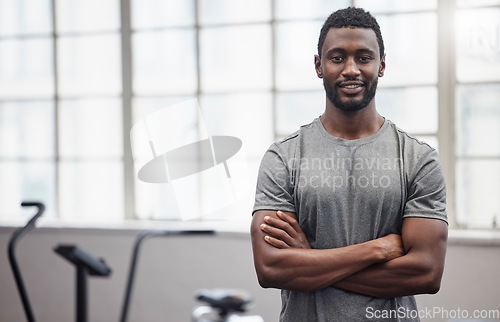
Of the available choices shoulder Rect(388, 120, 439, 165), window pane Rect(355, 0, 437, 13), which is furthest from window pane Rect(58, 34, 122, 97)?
shoulder Rect(388, 120, 439, 165)

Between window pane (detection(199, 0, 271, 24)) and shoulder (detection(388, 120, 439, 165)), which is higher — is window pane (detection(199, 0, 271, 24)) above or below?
above

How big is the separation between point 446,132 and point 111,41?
1.95 meters

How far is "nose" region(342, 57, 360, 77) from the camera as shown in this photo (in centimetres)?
128

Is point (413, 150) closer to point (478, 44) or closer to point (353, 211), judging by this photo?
point (353, 211)

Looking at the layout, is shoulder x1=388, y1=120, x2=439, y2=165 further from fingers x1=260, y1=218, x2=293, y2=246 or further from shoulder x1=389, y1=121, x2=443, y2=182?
fingers x1=260, y1=218, x2=293, y2=246

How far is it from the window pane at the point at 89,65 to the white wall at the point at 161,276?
85cm

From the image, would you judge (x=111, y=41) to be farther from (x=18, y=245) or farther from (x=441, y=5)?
(x=441, y=5)

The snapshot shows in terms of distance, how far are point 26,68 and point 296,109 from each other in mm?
1717

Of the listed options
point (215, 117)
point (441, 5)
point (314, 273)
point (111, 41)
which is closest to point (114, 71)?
point (111, 41)

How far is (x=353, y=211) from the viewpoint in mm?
1281

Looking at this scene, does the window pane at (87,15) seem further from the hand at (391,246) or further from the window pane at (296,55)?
the hand at (391,246)

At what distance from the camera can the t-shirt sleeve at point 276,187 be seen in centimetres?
135

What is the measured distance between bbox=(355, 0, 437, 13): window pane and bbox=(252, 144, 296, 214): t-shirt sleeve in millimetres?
1584

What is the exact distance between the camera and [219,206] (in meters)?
2.88
